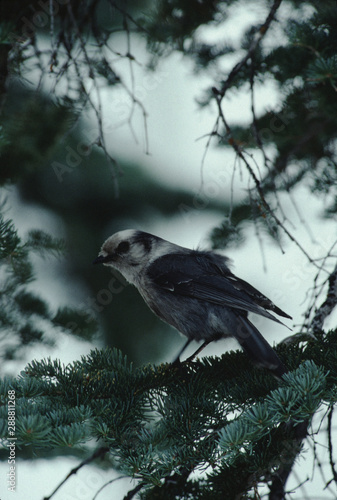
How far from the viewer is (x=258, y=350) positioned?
2.16 meters

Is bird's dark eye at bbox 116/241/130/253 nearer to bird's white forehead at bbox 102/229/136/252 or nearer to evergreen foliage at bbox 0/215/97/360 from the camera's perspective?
bird's white forehead at bbox 102/229/136/252

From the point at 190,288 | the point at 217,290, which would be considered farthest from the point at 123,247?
the point at 217,290

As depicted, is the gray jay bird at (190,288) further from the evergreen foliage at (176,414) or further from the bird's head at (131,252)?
the evergreen foliage at (176,414)

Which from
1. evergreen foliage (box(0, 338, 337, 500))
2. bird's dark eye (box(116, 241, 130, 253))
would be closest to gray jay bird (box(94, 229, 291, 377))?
bird's dark eye (box(116, 241, 130, 253))

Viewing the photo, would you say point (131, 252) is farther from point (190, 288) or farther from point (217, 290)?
point (217, 290)

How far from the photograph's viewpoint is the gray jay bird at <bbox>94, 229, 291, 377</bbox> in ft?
8.63

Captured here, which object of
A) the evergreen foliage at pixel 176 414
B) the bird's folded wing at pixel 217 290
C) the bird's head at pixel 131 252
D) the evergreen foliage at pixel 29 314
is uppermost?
the bird's head at pixel 131 252

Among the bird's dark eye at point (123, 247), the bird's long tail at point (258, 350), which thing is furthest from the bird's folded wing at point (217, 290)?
the bird's dark eye at point (123, 247)

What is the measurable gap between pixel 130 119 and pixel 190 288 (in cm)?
94

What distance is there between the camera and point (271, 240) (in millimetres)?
3217

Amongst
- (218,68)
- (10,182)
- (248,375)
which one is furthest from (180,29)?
(248,375)

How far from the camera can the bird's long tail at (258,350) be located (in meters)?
2.04

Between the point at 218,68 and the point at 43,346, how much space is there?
6.60 feet

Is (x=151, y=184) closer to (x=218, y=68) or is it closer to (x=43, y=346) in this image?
(x=218, y=68)
